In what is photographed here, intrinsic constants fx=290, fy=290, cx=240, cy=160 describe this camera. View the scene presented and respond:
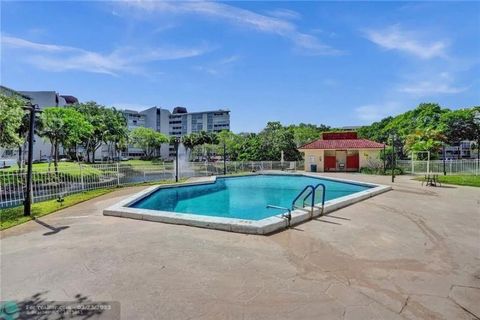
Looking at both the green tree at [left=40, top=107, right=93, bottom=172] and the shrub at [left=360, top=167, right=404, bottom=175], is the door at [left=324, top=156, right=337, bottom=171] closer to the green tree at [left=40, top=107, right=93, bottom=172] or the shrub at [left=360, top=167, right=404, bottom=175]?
the shrub at [left=360, top=167, right=404, bottom=175]

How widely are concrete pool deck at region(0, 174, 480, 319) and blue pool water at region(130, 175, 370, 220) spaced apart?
408 centimetres

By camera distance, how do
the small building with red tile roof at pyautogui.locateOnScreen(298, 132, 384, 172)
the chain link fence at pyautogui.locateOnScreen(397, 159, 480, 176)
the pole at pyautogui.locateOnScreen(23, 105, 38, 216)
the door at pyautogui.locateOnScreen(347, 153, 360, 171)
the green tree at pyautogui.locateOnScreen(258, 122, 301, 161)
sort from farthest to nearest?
the green tree at pyautogui.locateOnScreen(258, 122, 301, 161), the door at pyautogui.locateOnScreen(347, 153, 360, 171), the small building with red tile roof at pyautogui.locateOnScreen(298, 132, 384, 172), the chain link fence at pyautogui.locateOnScreen(397, 159, 480, 176), the pole at pyautogui.locateOnScreen(23, 105, 38, 216)

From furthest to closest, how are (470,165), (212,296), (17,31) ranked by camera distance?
(470,165) < (17,31) < (212,296)

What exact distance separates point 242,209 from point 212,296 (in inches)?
325

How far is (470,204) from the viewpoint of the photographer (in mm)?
10117

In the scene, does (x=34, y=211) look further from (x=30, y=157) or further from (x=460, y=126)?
(x=460, y=126)

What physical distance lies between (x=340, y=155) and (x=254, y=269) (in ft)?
85.8

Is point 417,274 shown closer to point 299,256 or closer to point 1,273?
point 299,256

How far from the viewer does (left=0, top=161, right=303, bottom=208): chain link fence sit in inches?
402

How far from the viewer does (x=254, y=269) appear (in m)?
4.27

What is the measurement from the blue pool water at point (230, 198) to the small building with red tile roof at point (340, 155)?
6973mm

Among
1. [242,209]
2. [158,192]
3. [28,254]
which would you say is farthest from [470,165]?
[28,254]

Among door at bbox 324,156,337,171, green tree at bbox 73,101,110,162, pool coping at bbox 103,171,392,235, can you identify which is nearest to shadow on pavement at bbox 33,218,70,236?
pool coping at bbox 103,171,392,235

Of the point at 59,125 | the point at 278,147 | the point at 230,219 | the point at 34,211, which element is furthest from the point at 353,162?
the point at 59,125
